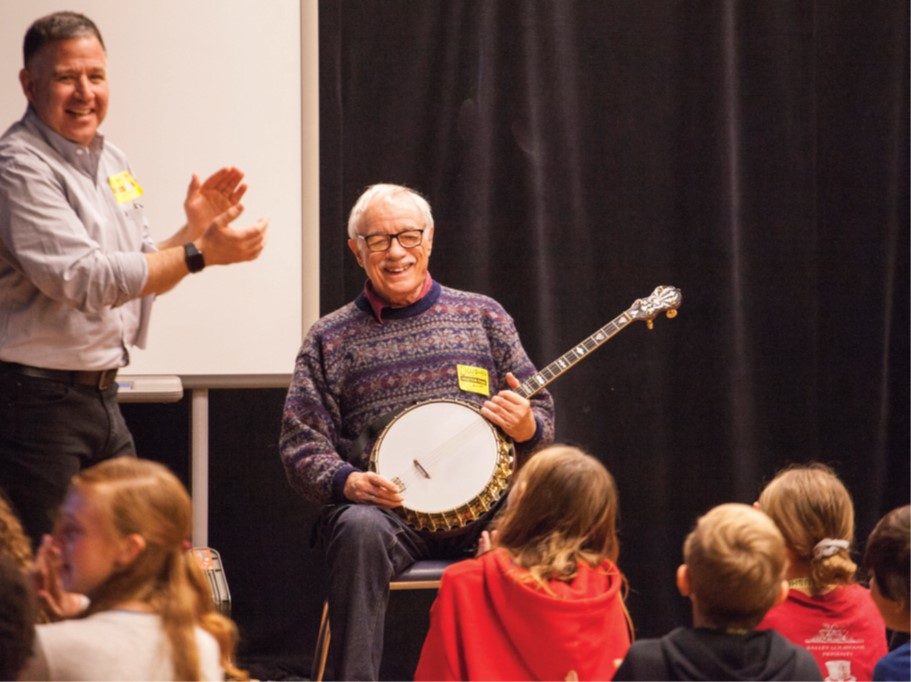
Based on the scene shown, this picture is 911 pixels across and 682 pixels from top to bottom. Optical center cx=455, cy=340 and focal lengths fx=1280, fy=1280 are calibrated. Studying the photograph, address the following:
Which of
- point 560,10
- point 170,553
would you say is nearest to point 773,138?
point 560,10

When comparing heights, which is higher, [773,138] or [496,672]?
[773,138]

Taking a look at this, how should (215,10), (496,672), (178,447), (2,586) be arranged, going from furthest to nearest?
(178,447) < (215,10) < (496,672) < (2,586)

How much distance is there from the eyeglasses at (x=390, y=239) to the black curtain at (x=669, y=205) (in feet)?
2.04

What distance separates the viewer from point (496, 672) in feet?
8.13

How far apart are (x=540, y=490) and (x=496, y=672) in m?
0.36

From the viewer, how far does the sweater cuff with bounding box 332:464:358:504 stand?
10.9 feet

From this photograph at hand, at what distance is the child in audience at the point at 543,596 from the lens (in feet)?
7.95

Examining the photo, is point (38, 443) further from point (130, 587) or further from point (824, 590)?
point (824, 590)

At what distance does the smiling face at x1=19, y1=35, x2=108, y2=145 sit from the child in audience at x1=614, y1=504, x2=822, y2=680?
175 cm

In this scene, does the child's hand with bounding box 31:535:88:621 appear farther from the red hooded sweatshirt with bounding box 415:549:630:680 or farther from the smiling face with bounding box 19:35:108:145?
the smiling face with bounding box 19:35:108:145

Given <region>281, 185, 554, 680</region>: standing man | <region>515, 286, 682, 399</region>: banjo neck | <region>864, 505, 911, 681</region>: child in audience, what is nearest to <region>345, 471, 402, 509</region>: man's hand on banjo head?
<region>281, 185, 554, 680</region>: standing man

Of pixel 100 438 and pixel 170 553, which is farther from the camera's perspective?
pixel 100 438

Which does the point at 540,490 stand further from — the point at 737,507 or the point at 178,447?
the point at 178,447

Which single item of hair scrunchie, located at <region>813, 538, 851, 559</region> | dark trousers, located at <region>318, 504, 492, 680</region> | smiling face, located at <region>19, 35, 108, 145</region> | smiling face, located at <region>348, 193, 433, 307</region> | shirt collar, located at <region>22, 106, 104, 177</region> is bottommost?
dark trousers, located at <region>318, 504, 492, 680</region>
